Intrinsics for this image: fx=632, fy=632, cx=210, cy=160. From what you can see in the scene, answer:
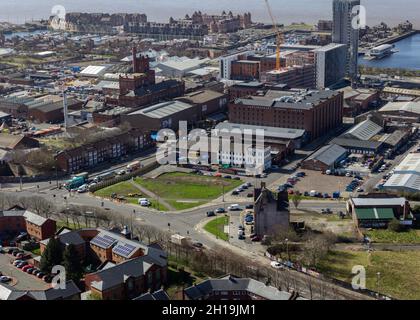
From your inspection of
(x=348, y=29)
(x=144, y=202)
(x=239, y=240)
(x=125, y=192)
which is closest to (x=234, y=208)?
(x=239, y=240)

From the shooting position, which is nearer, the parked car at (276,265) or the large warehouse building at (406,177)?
the parked car at (276,265)

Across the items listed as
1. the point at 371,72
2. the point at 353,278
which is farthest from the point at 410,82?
the point at 353,278

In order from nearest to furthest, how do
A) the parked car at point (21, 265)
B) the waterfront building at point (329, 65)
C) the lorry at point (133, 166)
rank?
the parked car at point (21, 265), the lorry at point (133, 166), the waterfront building at point (329, 65)

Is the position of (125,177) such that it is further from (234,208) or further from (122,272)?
(122,272)

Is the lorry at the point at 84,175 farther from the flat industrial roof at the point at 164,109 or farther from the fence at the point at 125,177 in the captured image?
the flat industrial roof at the point at 164,109

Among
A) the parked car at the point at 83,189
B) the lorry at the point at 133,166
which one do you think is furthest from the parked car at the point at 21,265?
the lorry at the point at 133,166
